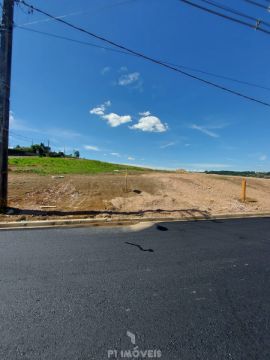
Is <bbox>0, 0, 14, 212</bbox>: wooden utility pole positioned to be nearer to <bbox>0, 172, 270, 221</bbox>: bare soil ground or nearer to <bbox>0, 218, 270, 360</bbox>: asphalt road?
<bbox>0, 172, 270, 221</bbox>: bare soil ground

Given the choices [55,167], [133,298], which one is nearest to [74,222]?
[133,298]

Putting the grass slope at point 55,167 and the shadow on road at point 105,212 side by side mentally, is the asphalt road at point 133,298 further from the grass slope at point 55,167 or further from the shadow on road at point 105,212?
the grass slope at point 55,167

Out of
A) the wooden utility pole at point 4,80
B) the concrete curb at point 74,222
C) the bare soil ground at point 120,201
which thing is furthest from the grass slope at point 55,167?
the concrete curb at point 74,222

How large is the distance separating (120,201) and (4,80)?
6219 millimetres

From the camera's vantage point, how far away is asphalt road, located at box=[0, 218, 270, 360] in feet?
7.89

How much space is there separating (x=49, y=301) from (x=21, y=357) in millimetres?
975

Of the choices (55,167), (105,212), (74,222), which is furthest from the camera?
(55,167)

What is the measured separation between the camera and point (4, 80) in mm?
8250

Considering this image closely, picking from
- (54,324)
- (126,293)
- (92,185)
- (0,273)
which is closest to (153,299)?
(126,293)

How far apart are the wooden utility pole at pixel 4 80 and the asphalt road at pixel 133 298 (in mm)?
3104

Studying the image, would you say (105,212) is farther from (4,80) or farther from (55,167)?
(55,167)

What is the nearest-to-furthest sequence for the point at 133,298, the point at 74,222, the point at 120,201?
the point at 133,298 < the point at 74,222 < the point at 120,201

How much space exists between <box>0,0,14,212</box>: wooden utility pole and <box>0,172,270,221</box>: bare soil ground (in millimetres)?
1195

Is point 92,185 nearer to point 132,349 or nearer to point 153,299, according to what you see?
point 153,299
